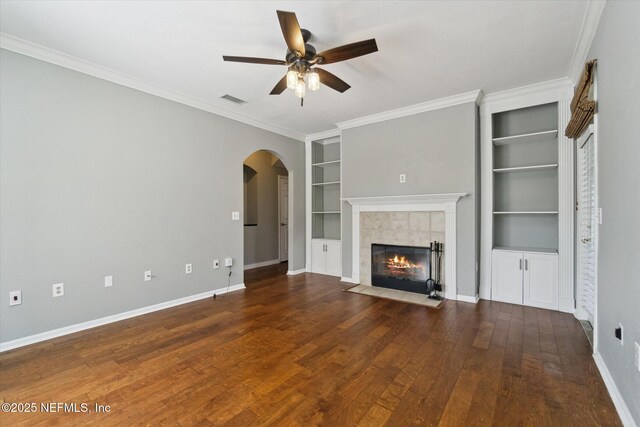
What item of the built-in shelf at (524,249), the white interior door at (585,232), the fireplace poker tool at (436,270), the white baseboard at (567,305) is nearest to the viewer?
the white interior door at (585,232)

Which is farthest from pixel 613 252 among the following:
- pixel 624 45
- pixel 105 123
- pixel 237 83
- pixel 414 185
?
pixel 105 123

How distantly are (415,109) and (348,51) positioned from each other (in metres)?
2.31

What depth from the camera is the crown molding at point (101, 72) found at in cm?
258

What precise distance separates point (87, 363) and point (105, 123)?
243 centimetres

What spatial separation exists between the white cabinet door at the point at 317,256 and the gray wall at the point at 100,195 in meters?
1.84

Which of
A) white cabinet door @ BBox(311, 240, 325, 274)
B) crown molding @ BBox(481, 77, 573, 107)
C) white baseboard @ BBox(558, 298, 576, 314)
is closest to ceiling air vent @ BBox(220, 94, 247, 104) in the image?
white cabinet door @ BBox(311, 240, 325, 274)

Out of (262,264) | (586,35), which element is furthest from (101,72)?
(586,35)

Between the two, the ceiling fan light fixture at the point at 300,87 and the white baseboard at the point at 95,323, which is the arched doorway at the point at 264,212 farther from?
the ceiling fan light fixture at the point at 300,87

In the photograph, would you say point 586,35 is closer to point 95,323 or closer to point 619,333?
point 619,333

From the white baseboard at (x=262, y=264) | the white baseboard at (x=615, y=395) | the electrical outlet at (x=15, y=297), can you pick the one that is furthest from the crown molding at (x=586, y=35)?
the white baseboard at (x=262, y=264)

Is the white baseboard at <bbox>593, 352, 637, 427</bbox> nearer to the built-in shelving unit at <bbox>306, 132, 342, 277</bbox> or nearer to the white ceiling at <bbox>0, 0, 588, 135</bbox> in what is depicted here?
the white ceiling at <bbox>0, 0, 588, 135</bbox>

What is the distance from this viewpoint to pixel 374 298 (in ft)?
13.2

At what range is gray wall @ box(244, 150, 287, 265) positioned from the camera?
254 inches

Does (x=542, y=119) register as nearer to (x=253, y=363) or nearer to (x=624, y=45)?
(x=624, y=45)
